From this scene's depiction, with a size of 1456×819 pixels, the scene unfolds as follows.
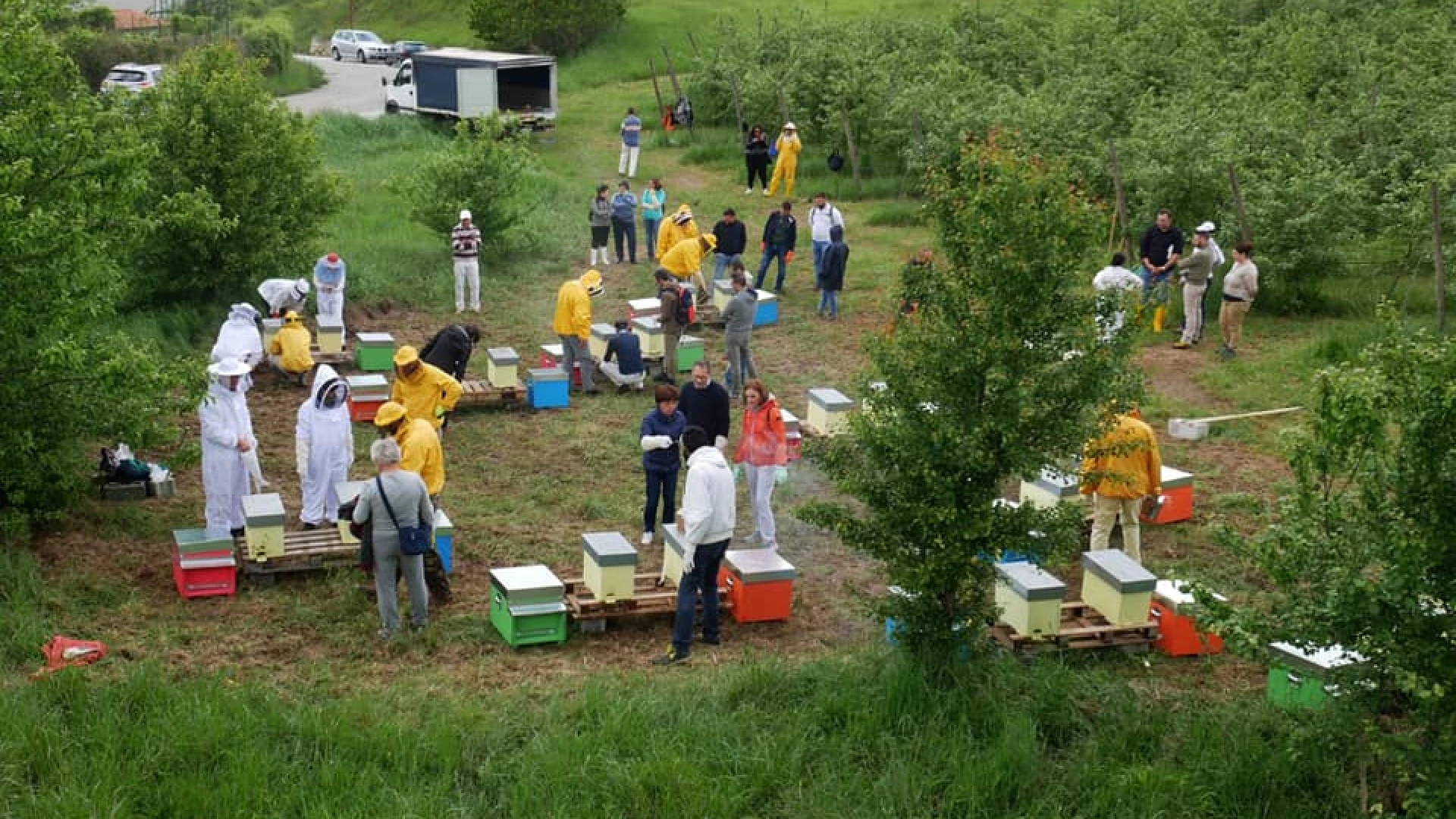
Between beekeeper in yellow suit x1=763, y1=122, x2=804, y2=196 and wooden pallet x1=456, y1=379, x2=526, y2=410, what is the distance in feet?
47.7

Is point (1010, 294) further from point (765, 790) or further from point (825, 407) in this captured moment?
point (825, 407)

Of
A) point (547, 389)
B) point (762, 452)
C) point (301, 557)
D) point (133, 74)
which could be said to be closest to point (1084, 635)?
point (762, 452)

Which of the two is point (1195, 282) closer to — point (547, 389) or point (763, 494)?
point (547, 389)

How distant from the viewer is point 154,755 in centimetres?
1006

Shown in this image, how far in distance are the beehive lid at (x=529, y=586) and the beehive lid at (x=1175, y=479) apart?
6.68 m

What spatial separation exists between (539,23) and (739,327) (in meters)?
36.0

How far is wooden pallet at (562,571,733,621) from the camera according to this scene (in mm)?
12867

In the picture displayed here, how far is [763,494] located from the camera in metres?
14.7

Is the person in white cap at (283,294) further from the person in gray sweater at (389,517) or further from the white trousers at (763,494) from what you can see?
the person in gray sweater at (389,517)

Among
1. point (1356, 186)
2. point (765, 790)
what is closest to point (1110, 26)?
point (1356, 186)

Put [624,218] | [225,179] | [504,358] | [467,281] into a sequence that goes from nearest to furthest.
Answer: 1. [504,358]
2. [225,179]
3. [467,281]
4. [624,218]

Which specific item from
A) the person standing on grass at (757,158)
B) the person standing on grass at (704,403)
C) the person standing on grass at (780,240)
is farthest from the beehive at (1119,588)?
the person standing on grass at (757,158)

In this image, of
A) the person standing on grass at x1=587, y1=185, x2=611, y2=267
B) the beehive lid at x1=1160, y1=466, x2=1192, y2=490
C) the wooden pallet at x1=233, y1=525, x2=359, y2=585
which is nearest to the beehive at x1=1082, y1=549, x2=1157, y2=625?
the beehive lid at x1=1160, y1=466, x2=1192, y2=490

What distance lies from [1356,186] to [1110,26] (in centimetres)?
1528
